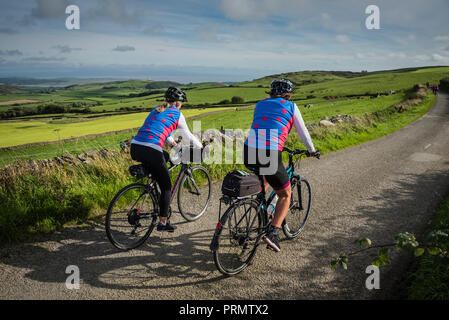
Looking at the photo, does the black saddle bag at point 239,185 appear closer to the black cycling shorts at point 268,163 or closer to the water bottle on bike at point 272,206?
the black cycling shorts at point 268,163

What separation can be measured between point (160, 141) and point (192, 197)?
2.49m

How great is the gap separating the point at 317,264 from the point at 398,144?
→ 12566 mm

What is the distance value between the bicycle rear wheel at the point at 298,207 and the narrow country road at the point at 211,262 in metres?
0.17

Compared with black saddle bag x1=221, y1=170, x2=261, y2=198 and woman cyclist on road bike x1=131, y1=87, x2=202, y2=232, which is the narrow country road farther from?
black saddle bag x1=221, y1=170, x2=261, y2=198

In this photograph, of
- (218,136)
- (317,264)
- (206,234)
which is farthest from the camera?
(218,136)

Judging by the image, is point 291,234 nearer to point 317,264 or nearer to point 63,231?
point 317,264

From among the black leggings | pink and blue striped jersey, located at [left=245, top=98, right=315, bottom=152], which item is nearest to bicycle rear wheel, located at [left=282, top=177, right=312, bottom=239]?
pink and blue striped jersey, located at [left=245, top=98, right=315, bottom=152]

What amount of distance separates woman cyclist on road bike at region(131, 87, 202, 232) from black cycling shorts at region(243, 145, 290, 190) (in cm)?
137

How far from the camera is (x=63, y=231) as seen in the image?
504 cm

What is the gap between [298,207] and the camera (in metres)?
5.45

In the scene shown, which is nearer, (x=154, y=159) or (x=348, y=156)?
(x=154, y=159)

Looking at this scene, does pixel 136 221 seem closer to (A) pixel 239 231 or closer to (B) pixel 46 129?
(A) pixel 239 231

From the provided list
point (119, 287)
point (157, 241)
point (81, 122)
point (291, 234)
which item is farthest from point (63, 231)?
point (81, 122)

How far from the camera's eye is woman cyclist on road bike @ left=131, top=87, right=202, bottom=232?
454 centimetres
